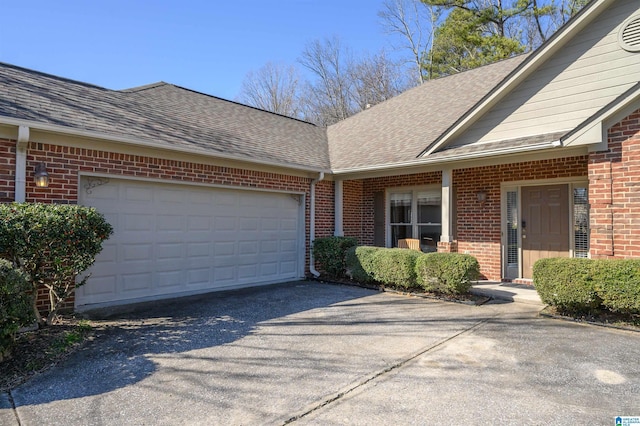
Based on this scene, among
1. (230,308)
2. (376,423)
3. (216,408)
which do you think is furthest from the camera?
(230,308)

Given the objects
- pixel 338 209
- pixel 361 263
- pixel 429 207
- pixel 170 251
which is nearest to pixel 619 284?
pixel 361 263

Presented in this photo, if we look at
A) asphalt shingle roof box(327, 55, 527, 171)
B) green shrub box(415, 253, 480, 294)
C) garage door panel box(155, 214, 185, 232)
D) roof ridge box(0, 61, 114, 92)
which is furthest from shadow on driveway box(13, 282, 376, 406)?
roof ridge box(0, 61, 114, 92)

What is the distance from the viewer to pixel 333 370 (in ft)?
12.6

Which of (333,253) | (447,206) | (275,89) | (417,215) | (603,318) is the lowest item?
(603,318)

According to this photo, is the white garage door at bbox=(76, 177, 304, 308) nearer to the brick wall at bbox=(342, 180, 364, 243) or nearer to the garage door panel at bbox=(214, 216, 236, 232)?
the garage door panel at bbox=(214, 216, 236, 232)

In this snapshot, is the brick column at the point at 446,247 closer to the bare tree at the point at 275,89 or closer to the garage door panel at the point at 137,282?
A: the garage door panel at the point at 137,282

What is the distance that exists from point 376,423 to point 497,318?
3798mm

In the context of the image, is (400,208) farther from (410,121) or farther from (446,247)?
(446,247)

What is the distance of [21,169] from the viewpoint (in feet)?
17.6

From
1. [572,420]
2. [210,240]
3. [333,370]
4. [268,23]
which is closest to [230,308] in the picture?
[210,240]

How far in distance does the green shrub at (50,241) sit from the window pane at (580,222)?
836cm

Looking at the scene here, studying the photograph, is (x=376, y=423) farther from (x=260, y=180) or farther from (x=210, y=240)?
(x=260, y=180)

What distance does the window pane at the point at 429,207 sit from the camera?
31.8ft

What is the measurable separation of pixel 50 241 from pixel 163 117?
13.6ft
